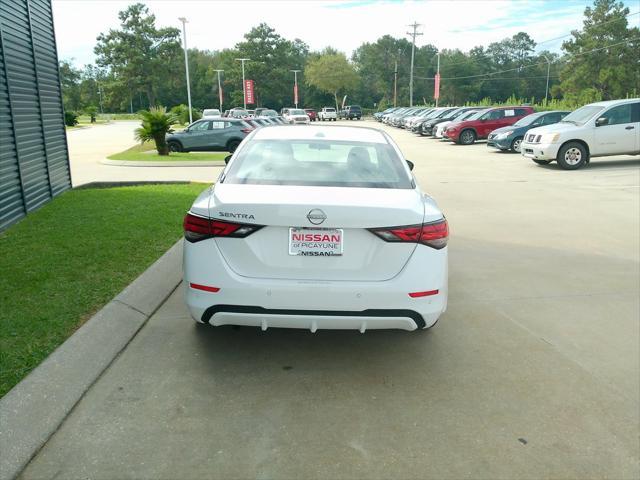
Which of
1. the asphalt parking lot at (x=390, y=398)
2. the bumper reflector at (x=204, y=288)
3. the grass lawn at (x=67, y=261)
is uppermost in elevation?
the bumper reflector at (x=204, y=288)

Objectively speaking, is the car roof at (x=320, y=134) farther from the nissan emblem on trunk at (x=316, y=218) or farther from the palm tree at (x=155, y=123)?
the palm tree at (x=155, y=123)

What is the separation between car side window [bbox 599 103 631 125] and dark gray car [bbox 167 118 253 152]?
42.0 feet

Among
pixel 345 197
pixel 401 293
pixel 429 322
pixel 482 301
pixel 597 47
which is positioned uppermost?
pixel 597 47

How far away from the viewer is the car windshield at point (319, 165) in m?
4.11

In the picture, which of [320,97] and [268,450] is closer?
[268,450]

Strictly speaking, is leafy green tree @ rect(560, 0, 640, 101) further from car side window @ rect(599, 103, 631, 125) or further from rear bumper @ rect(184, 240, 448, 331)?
rear bumper @ rect(184, 240, 448, 331)

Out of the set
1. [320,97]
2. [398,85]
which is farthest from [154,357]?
[398,85]

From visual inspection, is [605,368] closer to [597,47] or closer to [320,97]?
[597,47]

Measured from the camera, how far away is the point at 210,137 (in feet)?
75.6

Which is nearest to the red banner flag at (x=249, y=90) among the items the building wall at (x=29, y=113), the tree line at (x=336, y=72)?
the tree line at (x=336, y=72)

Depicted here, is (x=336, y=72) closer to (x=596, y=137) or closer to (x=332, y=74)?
(x=332, y=74)

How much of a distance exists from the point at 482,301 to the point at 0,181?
21.7 feet

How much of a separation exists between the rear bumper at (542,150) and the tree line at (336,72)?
6678cm

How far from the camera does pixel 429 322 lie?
12.3 feet
